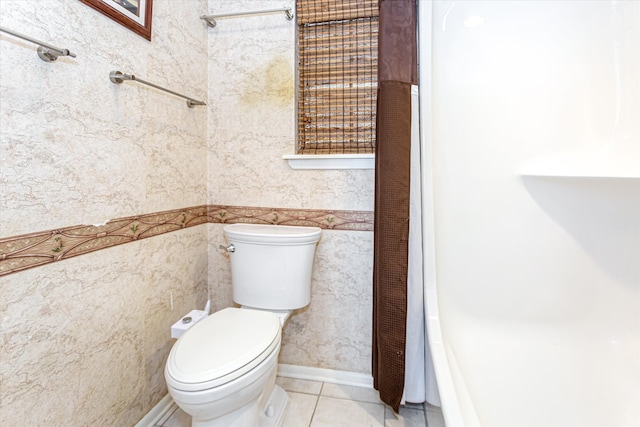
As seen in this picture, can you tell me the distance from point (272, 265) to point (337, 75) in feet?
3.26

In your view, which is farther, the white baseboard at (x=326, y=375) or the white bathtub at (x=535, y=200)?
the white baseboard at (x=326, y=375)

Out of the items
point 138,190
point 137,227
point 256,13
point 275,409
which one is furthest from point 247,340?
point 256,13

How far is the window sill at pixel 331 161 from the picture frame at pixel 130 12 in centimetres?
75

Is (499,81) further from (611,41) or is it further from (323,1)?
(323,1)

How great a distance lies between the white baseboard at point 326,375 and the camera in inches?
58.2

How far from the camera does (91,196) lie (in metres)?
0.96

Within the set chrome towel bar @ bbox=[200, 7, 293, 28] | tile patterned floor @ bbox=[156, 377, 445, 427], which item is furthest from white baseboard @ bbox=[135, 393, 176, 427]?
chrome towel bar @ bbox=[200, 7, 293, 28]

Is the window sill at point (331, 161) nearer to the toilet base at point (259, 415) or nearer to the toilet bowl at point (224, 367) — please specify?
the toilet bowl at point (224, 367)

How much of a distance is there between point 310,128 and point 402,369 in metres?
1.20

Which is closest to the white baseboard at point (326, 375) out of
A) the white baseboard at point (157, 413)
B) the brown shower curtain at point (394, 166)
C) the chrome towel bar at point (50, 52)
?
the brown shower curtain at point (394, 166)

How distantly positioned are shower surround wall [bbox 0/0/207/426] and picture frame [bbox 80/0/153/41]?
0.07 ft

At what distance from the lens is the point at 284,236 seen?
1.26 metres

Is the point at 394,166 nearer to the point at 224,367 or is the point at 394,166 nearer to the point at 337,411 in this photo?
the point at 224,367

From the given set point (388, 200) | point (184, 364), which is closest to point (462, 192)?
point (388, 200)
